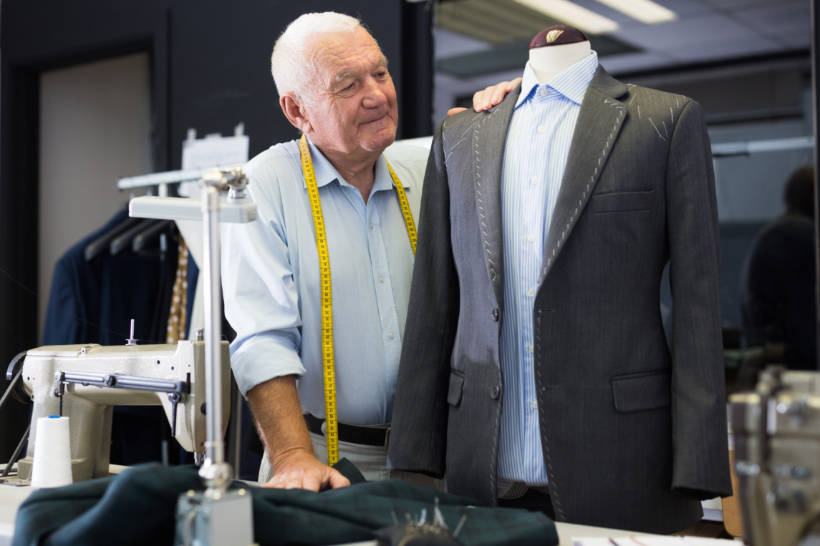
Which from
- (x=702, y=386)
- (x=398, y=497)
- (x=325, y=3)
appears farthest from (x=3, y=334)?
(x=702, y=386)

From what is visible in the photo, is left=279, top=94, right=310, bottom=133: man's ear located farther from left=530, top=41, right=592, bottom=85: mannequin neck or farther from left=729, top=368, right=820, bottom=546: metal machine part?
left=729, top=368, right=820, bottom=546: metal machine part

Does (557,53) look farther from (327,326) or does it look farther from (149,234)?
(149,234)

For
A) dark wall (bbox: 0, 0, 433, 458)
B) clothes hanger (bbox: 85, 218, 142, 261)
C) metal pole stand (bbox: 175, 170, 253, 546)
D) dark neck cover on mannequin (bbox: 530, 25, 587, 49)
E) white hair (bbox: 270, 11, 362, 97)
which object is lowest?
metal pole stand (bbox: 175, 170, 253, 546)

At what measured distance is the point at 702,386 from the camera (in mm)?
1522

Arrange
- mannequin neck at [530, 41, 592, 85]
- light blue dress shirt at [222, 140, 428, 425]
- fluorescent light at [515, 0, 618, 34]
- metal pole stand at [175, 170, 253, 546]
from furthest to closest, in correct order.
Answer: fluorescent light at [515, 0, 618, 34]
light blue dress shirt at [222, 140, 428, 425]
mannequin neck at [530, 41, 592, 85]
metal pole stand at [175, 170, 253, 546]

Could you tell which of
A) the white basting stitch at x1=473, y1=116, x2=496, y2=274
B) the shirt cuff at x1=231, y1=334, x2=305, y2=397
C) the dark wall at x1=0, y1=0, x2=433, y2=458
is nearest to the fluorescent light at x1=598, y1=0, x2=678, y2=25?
the dark wall at x1=0, y1=0, x2=433, y2=458

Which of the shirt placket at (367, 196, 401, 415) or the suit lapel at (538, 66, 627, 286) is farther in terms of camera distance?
the shirt placket at (367, 196, 401, 415)

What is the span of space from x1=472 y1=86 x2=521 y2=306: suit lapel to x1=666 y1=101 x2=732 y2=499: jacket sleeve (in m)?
0.31

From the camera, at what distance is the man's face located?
1.95 metres

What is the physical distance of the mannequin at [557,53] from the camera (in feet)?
5.78

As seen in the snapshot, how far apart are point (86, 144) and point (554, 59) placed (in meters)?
3.68

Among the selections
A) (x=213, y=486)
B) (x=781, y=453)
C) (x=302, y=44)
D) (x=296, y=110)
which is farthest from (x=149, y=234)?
(x=781, y=453)

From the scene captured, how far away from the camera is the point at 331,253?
6.44ft

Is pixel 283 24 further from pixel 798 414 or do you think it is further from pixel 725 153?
pixel 798 414
